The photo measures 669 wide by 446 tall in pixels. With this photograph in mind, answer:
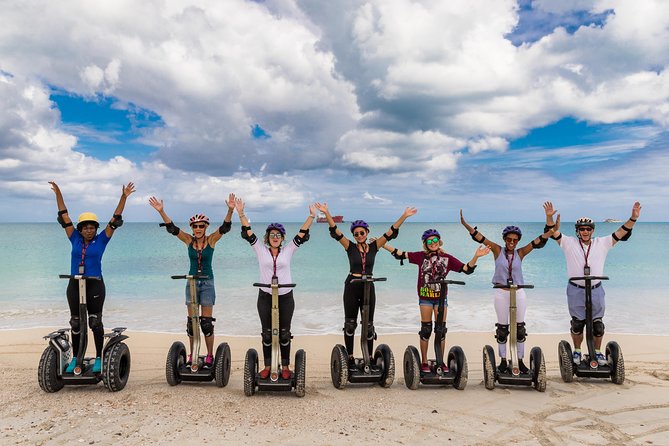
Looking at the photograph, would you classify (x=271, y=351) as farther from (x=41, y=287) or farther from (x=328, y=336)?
(x=41, y=287)

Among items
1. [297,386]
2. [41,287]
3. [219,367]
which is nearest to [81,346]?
[219,367]

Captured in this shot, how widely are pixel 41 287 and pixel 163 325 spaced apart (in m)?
11.1

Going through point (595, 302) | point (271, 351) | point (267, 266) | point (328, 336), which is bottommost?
point (328, 336)

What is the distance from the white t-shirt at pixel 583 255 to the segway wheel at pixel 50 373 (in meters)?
7.03

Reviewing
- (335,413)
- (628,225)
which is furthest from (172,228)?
(628,225)

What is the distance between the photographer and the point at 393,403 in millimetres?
5879

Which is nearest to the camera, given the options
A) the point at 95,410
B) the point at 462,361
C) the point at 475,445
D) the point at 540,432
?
the point at 475,445

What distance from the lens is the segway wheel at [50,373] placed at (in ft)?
19.7

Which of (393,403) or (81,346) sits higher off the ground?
(81,346)

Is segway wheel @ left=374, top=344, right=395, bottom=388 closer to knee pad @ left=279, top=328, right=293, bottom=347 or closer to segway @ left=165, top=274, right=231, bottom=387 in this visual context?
knee pad @ left=279, top=328, right=293, bottom=347

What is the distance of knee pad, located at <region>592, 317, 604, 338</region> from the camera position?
662 centimetres

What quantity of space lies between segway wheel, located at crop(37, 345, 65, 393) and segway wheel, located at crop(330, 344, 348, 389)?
354 centimetres

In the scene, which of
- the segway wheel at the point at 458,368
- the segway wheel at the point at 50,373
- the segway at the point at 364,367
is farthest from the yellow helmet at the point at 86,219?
the segway wheel at the point at 458,368

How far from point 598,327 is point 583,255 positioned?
1015 millimetres
